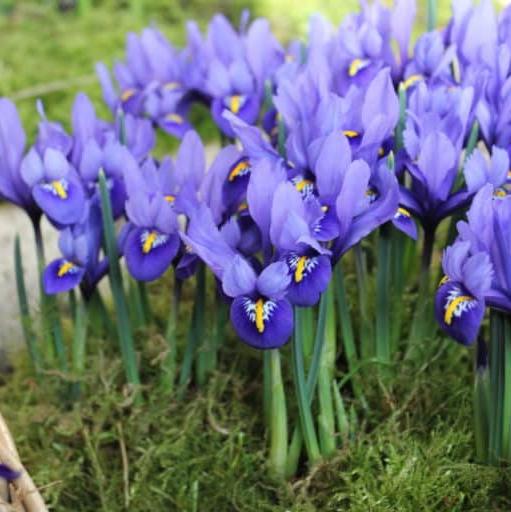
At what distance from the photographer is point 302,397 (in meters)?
1.64

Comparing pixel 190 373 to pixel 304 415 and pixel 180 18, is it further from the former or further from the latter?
pixel 180 18

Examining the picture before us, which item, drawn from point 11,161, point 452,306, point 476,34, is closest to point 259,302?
point 452,306

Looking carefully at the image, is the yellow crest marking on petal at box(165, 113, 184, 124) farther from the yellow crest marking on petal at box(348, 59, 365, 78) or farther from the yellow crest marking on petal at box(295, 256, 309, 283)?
the yellow crest marking on petal at box(295, 256, 309, 283)

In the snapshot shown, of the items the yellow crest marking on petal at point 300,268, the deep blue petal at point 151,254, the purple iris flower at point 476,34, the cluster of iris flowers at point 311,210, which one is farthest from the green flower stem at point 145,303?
the purple iris flower at point 476,34

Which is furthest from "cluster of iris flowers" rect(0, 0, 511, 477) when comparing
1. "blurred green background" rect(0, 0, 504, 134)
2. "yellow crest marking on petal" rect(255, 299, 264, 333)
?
"blurred green background" rect(0, 0, 504, 134)

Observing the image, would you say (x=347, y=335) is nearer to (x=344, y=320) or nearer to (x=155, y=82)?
(x=344, y=320)

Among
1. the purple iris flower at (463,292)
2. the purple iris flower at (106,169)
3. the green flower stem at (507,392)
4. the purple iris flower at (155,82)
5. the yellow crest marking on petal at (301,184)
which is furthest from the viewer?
the purple iris flower at (155,82)

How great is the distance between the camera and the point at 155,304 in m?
2.29

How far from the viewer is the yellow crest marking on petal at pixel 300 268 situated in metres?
1.46

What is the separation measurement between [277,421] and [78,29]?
247cm

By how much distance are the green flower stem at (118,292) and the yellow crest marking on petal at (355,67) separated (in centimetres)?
57

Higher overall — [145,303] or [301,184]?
[301,184]

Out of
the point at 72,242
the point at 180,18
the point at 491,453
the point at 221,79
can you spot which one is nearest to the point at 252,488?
the point at 491,453

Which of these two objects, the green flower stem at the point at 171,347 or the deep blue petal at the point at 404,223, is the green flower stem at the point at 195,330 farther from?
the deep blue petal at the point at 404,223
